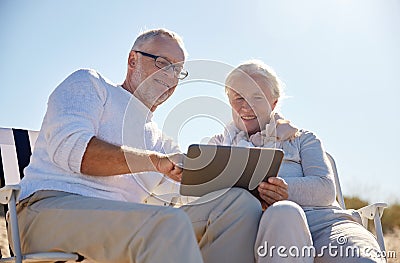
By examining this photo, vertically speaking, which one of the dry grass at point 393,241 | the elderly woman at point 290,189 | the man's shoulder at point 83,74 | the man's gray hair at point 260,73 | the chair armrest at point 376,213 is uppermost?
the man's shoulder at point 83,74

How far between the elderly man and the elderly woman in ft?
0.39

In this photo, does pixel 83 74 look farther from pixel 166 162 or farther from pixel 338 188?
pixel 338 188

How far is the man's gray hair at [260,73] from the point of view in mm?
3076

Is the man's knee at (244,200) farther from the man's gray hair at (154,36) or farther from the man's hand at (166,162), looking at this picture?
the man's gray hair at (154,36)

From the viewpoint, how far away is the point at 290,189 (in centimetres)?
270

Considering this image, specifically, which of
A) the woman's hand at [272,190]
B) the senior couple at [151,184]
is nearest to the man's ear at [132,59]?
the senior couple at [151,184]

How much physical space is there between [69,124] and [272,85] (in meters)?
1.14

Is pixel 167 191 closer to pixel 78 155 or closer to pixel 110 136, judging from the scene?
pixel 110 136

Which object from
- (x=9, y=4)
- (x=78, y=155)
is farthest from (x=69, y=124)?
(x=9, y=4)

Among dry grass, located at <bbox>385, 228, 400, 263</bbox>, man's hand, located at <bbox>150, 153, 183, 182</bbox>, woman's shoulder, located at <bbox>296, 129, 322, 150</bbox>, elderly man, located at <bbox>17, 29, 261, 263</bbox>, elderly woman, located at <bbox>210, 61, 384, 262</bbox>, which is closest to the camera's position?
elderly man, located at <bbox>17, 29, 261, 263</bbox>

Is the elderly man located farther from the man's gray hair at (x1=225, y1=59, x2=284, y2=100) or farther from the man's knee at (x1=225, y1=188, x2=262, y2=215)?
the man's gray hair at (x1=225, y1=59, x2=284, y2=100)

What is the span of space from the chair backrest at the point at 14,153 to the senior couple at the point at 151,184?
0.42 metres

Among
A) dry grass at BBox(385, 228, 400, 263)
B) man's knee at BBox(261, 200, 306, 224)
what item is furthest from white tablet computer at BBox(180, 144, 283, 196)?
dry grass at BBox(385, 228, 400, 263)

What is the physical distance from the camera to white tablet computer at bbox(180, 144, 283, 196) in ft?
7.47
